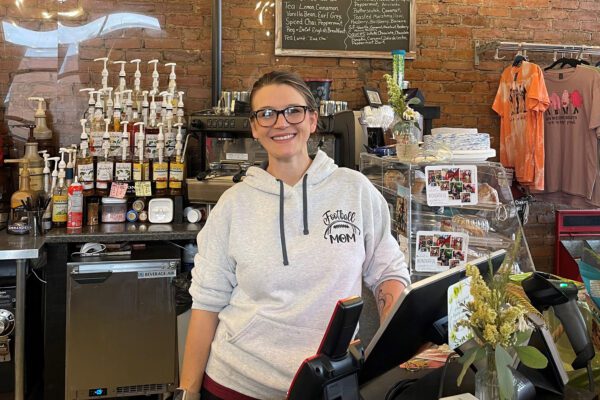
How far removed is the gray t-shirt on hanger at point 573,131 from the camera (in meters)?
3.57

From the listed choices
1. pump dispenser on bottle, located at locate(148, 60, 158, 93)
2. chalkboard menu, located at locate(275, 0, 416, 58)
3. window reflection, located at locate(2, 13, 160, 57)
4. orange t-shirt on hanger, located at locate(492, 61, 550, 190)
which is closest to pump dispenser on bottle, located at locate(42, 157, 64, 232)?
pump dispenser on bottle, located at locate(148, 60, 158, 93)

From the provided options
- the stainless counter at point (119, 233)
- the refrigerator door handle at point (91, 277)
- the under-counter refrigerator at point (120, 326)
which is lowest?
the under-counter refrigerator at point (120, 326)

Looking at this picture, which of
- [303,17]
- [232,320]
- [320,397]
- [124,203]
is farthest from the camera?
[303,17]

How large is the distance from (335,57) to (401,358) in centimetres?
308

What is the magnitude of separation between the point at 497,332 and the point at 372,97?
9.66 feet

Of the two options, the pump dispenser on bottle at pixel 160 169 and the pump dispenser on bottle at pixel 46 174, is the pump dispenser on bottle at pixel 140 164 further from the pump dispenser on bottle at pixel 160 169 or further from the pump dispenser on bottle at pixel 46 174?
the pump dispenser on bottle at pixel 46 174

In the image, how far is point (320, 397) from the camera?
787 millimetres

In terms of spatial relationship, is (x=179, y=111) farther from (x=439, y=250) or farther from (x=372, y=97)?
(x=439, y=250)

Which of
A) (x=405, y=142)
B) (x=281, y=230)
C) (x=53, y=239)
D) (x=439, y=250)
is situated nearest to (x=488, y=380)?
(x=281, y=230)

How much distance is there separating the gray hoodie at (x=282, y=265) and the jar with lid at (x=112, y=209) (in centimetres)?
167

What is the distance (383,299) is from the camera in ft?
4.91

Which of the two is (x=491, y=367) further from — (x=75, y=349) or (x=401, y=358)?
(x=75, y=349)

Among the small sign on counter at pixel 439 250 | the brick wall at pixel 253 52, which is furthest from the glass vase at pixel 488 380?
the brick wall at pixel 253 52

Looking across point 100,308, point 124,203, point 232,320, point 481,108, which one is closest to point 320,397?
point 232,320
